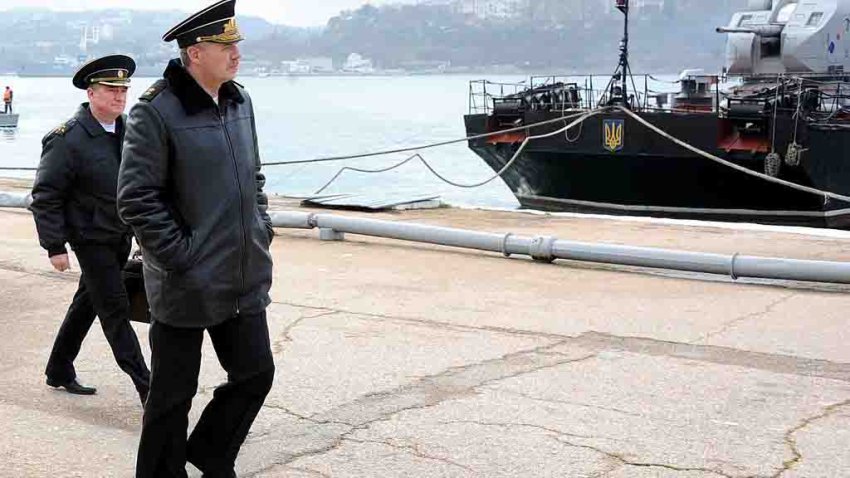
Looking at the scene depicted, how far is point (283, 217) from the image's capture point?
12.0 m

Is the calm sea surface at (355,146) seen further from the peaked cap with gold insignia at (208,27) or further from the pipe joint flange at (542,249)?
the peaked cap with gold insignia at (208,27)

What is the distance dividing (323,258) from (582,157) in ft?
39.2

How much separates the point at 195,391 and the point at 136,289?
1261 mm

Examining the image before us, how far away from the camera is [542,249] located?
10172 millimetres

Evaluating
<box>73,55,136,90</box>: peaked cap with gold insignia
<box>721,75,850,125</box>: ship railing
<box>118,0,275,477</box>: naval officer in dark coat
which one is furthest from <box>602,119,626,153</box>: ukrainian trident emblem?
<box>118,0,275,477</box>: naval officer in dark coat

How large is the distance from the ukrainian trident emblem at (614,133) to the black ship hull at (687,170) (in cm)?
2

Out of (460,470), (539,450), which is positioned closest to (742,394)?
(539,450)

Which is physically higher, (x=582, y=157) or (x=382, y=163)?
(x=582, y=157)

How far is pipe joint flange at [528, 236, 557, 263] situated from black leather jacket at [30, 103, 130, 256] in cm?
497

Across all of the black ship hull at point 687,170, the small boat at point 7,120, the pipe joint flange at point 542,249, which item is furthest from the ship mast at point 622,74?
the small boat at point 7,120

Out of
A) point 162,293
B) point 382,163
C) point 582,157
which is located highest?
point 162,293

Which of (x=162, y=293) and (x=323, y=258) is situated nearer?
(x=162, y=293)

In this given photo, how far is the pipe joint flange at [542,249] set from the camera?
33.3 feet

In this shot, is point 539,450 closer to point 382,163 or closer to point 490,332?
point 490,332
